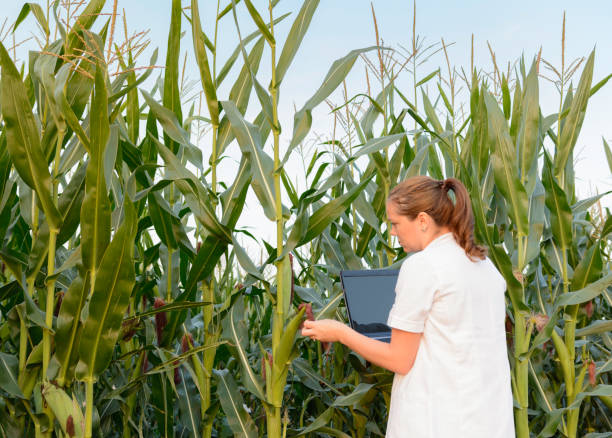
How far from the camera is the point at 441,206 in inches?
68.7

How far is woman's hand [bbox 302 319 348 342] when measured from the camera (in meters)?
1.74

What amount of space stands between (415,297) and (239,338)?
84 centimetres

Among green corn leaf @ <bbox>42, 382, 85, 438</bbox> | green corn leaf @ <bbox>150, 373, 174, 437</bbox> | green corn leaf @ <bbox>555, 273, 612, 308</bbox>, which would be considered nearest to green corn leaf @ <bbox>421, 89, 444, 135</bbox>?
green corn leaf @ <bbox>555, 273, 612, 308</bbox>

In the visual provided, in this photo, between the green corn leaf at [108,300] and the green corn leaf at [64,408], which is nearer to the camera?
the green corn leaf at [108,300]

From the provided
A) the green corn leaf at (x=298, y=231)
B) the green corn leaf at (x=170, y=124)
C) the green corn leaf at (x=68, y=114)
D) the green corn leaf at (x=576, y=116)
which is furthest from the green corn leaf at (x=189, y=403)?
the green corn leaf at (x=576, y=116)

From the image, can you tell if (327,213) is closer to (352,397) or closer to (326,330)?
(326,330)

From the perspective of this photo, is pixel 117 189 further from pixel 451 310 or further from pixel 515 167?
pixel 515 167

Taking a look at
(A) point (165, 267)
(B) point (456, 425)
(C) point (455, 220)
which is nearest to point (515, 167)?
(C) point (455, 220)

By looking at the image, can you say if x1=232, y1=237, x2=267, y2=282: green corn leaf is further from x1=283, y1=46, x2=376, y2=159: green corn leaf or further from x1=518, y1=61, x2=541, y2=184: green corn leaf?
x1=518, y1=61, x2=541, y2=184: green corn leaf

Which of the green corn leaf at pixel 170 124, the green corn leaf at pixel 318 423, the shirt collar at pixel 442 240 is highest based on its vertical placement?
the green corn leaf at pixel 170 124

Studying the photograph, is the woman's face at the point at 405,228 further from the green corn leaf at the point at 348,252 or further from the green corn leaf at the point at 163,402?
the green corn leaf at the point at 163,402

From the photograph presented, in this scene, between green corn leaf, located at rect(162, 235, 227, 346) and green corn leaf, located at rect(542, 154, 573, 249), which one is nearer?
green corn leaf, located at rect(162, 235, 227, 346)

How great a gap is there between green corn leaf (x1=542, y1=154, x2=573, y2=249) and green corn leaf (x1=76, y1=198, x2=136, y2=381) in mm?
1769

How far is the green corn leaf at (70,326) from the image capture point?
1907 mm
